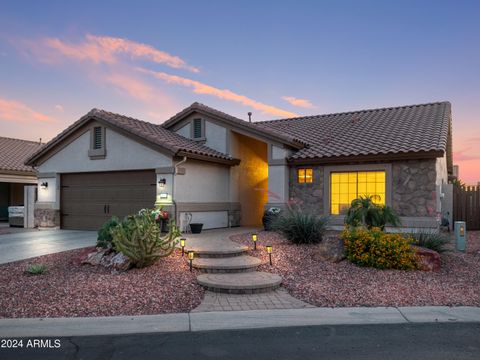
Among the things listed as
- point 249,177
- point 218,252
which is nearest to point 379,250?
point 218,252

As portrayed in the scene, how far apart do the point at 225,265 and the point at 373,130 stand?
11161 millimetres

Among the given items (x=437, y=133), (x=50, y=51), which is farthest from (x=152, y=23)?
(x=437, y=133)

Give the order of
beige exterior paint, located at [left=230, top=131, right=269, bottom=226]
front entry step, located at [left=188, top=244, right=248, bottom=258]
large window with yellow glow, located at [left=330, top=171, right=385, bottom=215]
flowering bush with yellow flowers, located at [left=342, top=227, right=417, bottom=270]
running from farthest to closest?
beige exterior paint, located at [left=230, top=131, right=269, bottom=226], large window with yellow glow, located at [left=330, top=171, right=385, bottom=215], front entry step, located at [left=188, top=244, right=248, bottom=258], flowering bush with yellow flowers, located at [left=342, top=227, right=417, bottom=270]

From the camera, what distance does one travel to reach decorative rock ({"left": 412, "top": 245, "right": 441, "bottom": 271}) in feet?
30.5

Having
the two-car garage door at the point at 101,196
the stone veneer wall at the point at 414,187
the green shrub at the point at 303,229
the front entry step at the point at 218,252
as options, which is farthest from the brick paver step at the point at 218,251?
the stone veneer wall at the point at 414,187

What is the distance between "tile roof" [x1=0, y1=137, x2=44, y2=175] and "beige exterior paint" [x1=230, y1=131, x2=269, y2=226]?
14.0 metres

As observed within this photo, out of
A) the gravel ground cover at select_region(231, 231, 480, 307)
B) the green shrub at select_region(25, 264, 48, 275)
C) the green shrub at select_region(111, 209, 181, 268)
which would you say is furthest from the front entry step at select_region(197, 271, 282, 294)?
the green shrub at select_region(25, 264, 48, 275)

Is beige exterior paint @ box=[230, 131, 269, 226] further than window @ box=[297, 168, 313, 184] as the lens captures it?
Yes

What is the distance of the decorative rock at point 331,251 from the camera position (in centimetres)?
985

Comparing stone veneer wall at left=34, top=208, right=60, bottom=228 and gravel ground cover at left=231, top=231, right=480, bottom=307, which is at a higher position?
stone veneer wall at left=34, top=208, right=60, bottom=228

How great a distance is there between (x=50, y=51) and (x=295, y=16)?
31.4 ft

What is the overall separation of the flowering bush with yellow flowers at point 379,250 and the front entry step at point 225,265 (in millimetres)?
2289

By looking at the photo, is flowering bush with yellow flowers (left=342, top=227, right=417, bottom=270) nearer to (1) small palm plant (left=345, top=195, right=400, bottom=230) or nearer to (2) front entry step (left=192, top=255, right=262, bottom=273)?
(1) small palm plant (left=345, top=195, right=400, bottom=230)

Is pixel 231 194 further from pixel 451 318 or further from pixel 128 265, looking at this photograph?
pixel 451 318
